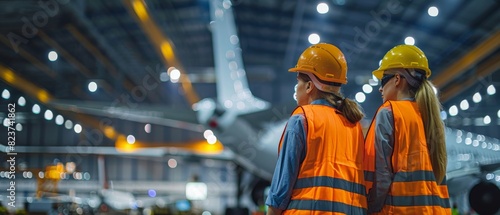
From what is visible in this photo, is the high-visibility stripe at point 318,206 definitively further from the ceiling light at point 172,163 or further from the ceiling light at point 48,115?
the ceiling light at point 172,163

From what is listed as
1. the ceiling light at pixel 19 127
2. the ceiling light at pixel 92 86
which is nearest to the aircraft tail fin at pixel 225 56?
the ceiling light at pixel 19 127

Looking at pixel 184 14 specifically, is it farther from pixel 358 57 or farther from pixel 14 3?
pixel 14 3

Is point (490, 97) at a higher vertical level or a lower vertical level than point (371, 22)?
lower

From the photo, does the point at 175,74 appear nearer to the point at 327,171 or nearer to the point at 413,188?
the point at 413,188

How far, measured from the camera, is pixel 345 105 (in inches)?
112

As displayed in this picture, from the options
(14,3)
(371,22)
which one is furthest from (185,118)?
(371,22)

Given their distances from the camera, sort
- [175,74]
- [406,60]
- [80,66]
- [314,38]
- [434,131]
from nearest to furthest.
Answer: [434,131]
[406,60]
[314,38]
[80,66]
[175,74]

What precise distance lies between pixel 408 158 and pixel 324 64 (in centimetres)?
65

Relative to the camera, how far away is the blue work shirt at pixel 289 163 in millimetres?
2572

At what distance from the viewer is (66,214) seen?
40.9ft

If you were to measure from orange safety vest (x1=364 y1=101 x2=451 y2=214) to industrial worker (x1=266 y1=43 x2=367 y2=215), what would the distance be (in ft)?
0.53

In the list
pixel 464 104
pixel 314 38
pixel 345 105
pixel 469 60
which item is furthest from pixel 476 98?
pixel 345 105

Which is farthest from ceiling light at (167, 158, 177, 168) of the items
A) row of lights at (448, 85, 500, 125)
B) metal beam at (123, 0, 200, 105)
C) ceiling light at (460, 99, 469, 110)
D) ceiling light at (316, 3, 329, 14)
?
ceiling light at (460, 99, 469, 110)

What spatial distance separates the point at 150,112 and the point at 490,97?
7947 millimetres
